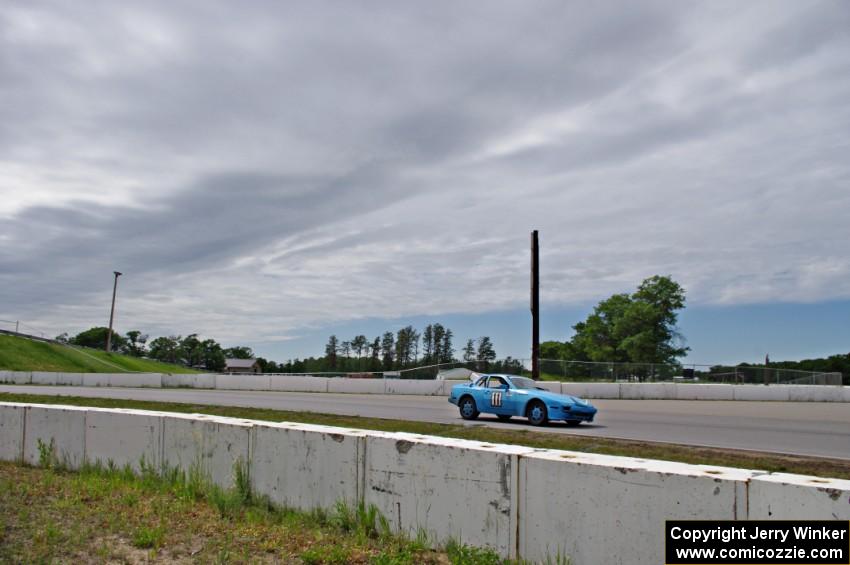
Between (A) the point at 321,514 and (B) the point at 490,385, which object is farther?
(B) the point at 490,385

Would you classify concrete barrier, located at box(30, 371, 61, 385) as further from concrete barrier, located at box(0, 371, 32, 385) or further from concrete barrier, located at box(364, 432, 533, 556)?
concrete barrier, located at box(364, 432, 533, 556)

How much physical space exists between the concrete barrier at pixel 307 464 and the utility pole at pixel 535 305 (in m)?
25.9

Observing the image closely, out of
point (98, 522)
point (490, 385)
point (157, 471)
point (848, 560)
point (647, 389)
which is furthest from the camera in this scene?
point (647, 389)

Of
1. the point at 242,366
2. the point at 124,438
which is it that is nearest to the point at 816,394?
the point at 124,438

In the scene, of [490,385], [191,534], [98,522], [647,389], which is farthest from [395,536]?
[647,389]

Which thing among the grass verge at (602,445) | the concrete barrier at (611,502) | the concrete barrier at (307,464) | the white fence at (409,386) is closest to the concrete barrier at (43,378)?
the white fence at (409,386)

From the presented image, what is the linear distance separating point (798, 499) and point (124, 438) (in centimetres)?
769

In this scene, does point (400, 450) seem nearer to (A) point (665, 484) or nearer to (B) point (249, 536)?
(B) point (249, 536)

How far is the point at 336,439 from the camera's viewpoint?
6.43 metres

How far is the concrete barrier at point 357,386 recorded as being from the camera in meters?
31.9

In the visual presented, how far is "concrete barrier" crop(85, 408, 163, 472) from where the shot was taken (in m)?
8.11

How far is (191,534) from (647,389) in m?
25.7

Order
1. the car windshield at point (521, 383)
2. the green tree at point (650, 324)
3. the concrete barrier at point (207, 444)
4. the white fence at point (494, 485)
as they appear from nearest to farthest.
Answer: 1. the white fence at point (494, 485)
2. the concrete barrier at point (207, 444)
3. the car windshield at point (521, 383)
4. the green tree at point (650, 324)

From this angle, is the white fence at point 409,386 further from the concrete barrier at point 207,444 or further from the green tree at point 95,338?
the green tree at point 95,338
